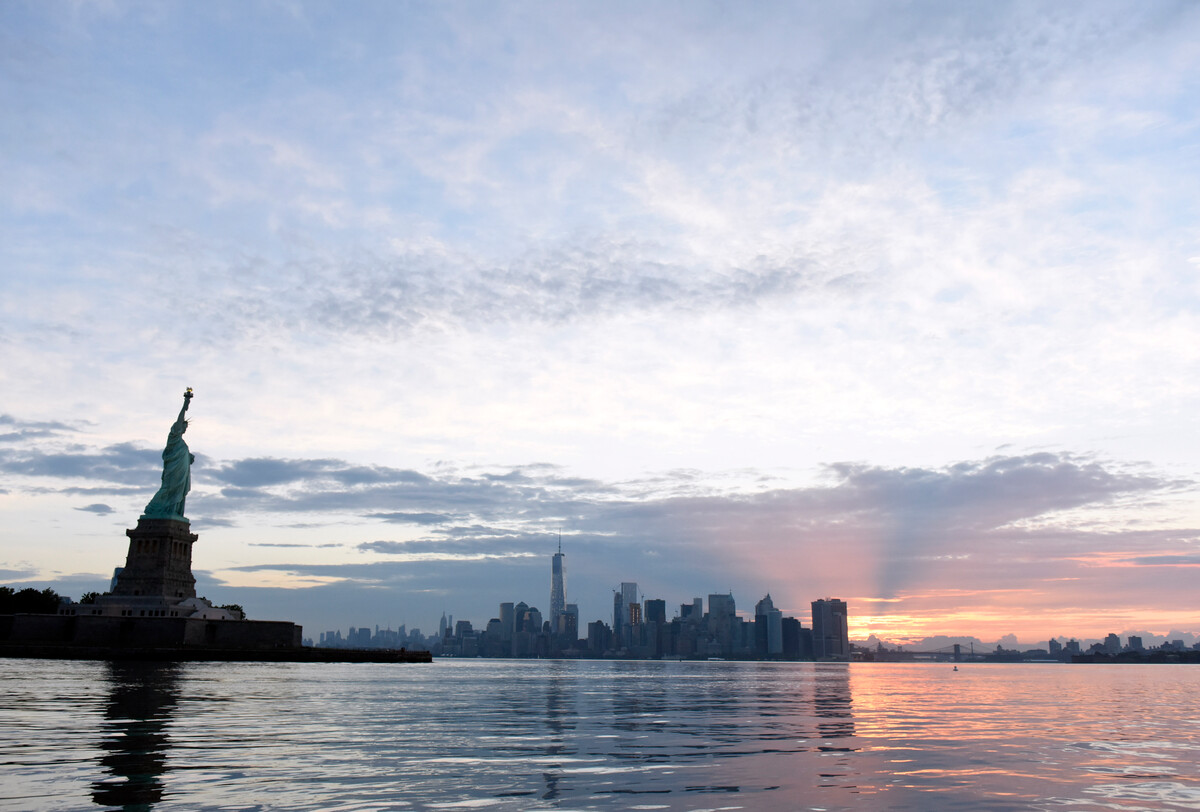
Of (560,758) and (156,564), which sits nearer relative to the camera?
(560,758)

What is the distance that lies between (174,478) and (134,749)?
13239 cm

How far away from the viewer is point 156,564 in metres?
136

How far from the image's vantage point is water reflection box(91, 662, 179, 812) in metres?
17.4

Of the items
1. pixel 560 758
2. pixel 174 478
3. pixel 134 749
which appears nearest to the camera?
pixel 134 749

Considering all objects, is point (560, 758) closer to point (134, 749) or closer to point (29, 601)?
point (134, 749)

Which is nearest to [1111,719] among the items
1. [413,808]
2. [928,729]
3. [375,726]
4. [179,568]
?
[928,729]

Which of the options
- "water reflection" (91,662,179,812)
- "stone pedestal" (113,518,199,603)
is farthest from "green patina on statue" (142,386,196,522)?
"water reflection" (91,662,179,812)

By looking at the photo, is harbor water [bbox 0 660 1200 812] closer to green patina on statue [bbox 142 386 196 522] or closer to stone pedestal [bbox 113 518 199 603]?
stone pedestal [bbox 113 518 199 603]

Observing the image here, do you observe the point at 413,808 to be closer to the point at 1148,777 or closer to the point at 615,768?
the point at 615,768

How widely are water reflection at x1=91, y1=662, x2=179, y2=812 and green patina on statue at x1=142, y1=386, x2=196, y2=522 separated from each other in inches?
3923

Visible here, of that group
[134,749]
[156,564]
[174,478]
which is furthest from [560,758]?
[174,478]

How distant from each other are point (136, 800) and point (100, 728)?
15.7 metres

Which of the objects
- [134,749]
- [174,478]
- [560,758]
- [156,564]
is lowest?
[560,758]

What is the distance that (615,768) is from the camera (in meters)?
23.4
